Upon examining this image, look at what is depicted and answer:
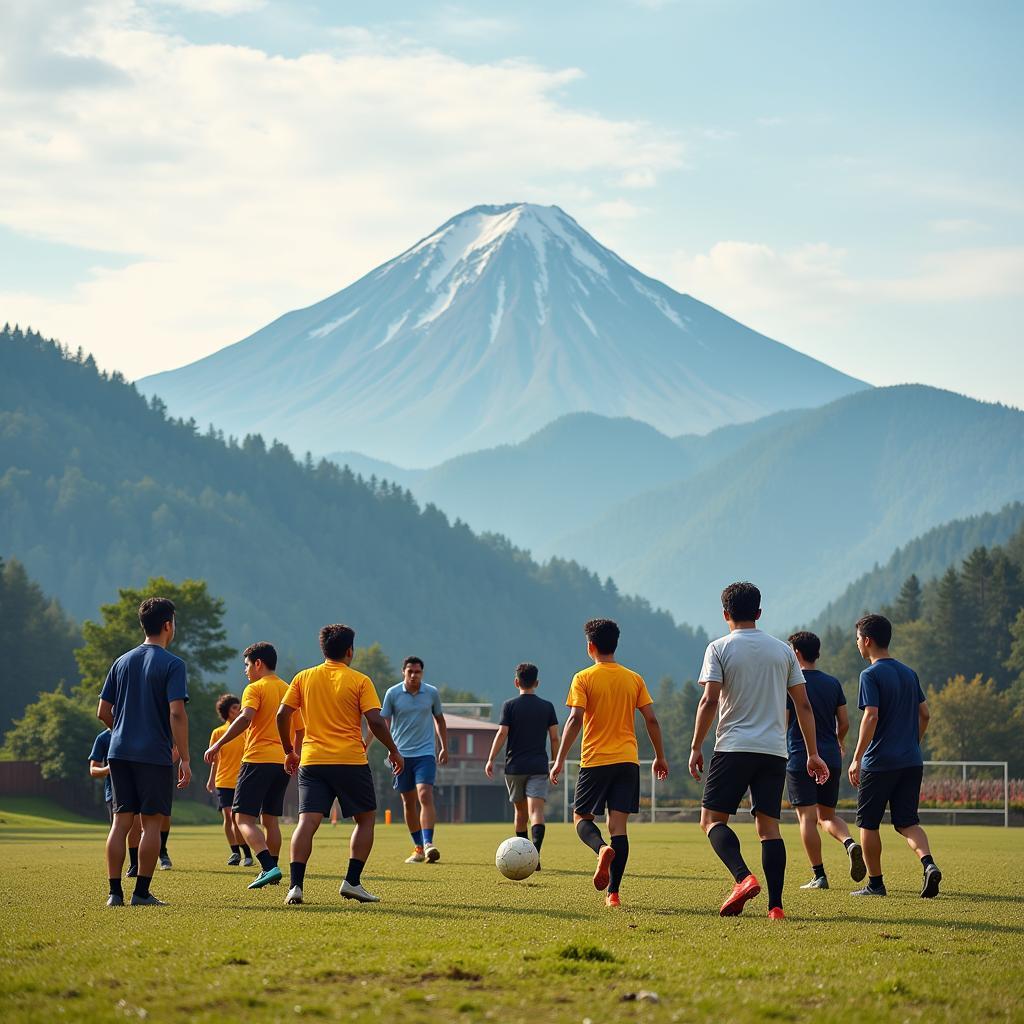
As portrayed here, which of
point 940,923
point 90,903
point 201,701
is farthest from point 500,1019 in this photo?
point 201,701

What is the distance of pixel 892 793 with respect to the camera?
1328cm

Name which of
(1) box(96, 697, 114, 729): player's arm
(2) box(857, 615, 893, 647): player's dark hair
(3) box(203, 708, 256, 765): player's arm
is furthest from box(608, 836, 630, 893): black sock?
(1) box(96, 697, 114, 729): player's arm

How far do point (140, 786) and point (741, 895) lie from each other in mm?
4380

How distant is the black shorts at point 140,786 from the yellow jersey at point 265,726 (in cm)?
267

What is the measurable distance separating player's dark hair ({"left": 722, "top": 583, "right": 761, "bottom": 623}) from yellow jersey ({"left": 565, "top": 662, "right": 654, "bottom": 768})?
1.57 meters

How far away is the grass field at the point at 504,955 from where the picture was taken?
7.43 m

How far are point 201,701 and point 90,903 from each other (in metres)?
61.8

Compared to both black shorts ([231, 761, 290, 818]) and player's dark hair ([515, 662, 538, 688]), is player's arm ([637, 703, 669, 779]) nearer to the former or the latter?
black shorts ([231, 761, 290, 818])

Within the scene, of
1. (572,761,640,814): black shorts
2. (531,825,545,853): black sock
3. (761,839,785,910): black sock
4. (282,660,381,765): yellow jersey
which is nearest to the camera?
(761,839,785,910): black sock

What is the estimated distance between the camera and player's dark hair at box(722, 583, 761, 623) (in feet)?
37.5

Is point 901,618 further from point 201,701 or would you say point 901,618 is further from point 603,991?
point 603,991

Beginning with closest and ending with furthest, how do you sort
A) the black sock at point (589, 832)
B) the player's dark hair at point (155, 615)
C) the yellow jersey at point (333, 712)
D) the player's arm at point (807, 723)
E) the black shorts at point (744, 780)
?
1. the black shorts at point (744, 780)
2. the player's arm at point (807, 723)
3. the player's dark hair at point (155, 615)
4. the yellow jersey at point (333, 712)
5. the black sock at point (589, 832)

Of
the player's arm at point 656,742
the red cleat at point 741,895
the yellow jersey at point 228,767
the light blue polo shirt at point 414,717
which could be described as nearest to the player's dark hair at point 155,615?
the player's arm at point 656,742

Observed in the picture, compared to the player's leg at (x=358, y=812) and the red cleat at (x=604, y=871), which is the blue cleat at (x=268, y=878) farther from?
the red cleat at (x=604, y=871)
